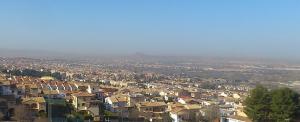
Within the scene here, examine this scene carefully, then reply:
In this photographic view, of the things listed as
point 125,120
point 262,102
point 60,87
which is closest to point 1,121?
point 125,120

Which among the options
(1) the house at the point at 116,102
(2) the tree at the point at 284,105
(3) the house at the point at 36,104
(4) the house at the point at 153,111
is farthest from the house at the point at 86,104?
(2) the tree at the point at 284,105

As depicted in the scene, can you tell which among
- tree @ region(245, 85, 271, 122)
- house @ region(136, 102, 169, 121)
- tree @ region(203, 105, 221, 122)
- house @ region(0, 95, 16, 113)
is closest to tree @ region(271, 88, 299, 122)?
tree @ region(245, 85, 271, 122)

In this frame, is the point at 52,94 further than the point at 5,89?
Yes

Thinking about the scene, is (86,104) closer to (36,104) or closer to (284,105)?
(36,104)

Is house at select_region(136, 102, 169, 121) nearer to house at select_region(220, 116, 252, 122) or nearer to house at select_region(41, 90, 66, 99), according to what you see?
house at select_region(220, 116, 252, 122)

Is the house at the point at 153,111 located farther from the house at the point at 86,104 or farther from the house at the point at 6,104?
the house at the point at 6,104

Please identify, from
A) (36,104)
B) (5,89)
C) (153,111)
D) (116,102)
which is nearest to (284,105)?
(36,104)

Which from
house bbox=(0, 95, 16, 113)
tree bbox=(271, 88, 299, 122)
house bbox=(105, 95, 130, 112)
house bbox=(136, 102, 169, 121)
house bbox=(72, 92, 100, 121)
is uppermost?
tree bbox=(271, 88, 299, 122)

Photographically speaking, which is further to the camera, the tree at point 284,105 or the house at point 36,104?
the house at point 36,104

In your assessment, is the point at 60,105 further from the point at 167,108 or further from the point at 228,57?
the point at 228,57
